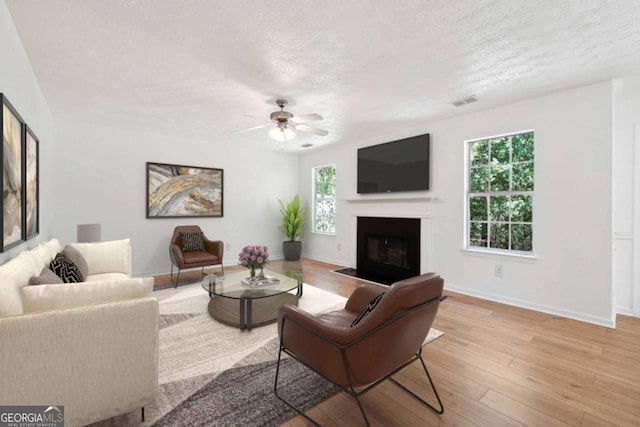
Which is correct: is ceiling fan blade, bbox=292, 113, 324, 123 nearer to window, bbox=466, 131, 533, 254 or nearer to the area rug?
the area rug

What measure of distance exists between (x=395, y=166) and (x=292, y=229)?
8.93 feet

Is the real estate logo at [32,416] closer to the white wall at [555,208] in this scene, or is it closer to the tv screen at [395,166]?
the white wall at [555,208]

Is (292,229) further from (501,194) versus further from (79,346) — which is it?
(79,346)

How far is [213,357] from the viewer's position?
231 cm

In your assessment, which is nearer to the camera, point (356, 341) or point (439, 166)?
point (356, 341)

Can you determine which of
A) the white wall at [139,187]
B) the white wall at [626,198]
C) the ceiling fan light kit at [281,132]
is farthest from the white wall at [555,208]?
the white wall at [139,187]

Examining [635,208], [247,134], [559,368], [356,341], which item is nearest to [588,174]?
[635,208]

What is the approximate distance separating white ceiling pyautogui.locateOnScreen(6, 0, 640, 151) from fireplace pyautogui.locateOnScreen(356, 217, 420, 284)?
6.45ft

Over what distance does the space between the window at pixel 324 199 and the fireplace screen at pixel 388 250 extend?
1.20m

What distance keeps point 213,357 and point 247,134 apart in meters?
3.86

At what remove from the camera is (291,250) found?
6.42m

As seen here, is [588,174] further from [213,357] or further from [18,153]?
[18,153]

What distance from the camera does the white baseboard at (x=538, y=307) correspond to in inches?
118

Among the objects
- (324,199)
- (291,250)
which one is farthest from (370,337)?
(324,199)
